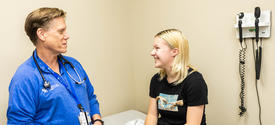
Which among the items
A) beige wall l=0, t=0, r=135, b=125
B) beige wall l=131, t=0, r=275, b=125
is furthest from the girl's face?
beige wall l=0, t=0, r=135, b=125

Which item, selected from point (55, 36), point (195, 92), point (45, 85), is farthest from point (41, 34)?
point (195, 92)

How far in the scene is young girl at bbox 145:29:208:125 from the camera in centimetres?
140

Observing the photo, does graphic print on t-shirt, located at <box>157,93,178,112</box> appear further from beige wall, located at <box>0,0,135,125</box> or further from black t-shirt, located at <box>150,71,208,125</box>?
beige wall, located at <box>0,0,135,125</box>

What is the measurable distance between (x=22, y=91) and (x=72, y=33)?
839 millimetres

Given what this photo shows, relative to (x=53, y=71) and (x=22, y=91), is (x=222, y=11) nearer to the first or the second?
(x=53, y=71)

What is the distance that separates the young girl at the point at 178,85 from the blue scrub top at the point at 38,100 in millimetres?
621

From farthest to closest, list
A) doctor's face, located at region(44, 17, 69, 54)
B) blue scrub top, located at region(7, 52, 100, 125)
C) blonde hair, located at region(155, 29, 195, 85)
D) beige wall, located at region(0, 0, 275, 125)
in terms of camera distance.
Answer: beige wall, located at region(0, 0, 275, 125), blonde hair, located at region(155, 29, 195, 85), doctor's face, located at region(44, 17, 69, 54), blue scrub top, located at region(7, 52, 100, 125)

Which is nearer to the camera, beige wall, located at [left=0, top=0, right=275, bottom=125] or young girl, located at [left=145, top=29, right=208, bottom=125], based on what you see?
young girl, located at [left=145, top=29, right=208, bottom=125]

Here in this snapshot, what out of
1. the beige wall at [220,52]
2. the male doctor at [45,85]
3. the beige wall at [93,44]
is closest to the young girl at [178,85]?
the beige wall at [220,52]

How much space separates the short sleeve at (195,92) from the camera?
4.57 feet

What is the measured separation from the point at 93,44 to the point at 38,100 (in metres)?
0.94

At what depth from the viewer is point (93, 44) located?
2127 millimetres

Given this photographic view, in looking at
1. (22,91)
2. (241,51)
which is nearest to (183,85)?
(241,51)

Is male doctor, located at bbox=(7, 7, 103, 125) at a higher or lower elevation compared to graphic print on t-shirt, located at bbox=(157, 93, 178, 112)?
higher
